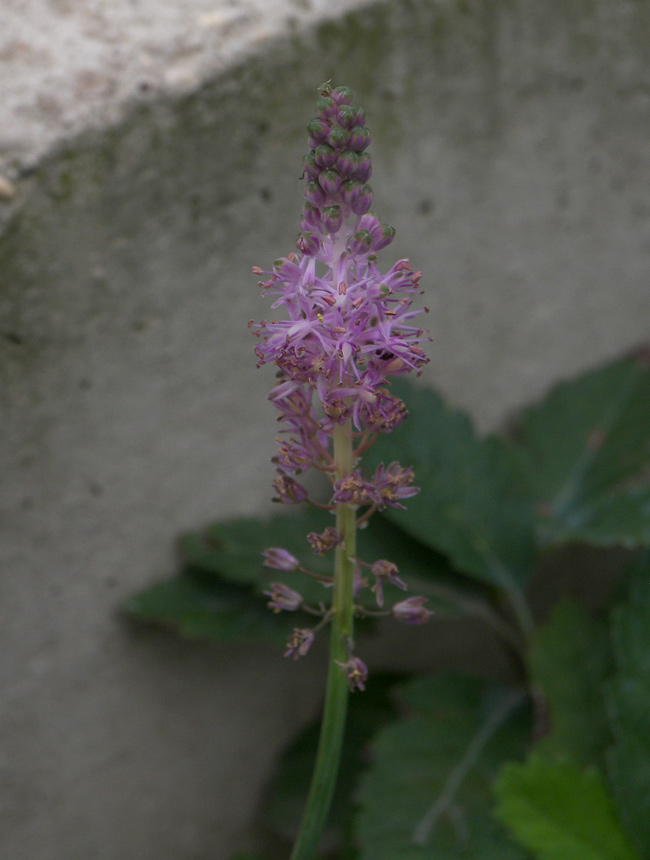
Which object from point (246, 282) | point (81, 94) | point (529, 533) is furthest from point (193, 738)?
point (81, 94)

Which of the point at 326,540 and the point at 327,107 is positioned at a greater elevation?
the point at 327,107

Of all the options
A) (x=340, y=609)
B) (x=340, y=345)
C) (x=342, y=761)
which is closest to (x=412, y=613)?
(x=340, y=609)

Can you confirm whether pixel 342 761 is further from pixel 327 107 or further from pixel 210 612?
pixel 327 107

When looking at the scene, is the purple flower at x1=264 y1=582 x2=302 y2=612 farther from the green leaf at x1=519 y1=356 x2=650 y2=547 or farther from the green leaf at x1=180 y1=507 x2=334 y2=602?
the green leaf at x1=519 y1=356 x2=650 y2=547

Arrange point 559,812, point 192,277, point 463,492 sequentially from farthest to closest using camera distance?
point 463,492
point 192,277
point 559,812

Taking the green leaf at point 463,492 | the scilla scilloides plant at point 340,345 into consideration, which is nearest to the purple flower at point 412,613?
the scilla scilloides plant at point 340,345

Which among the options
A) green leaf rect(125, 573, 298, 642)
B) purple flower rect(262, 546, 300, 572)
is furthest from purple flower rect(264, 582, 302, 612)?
green leaf rect(125, 573, 298, 642)

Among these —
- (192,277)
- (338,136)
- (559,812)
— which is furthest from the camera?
(192,277)

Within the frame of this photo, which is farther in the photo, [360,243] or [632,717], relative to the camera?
[632,717]

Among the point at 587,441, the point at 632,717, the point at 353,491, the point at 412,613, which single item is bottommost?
the point at 632,717
